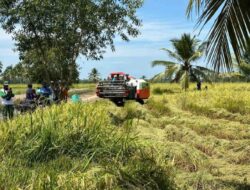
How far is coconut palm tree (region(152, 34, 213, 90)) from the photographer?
38.3m

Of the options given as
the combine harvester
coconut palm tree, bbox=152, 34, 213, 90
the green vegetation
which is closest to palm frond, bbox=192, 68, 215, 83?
coconut palm tree, bbox=152, 34, 213, 90

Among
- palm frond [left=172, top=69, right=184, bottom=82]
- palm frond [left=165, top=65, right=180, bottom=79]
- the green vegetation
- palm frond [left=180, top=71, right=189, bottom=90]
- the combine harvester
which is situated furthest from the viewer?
palm frond [left=172, top=69, right=184, bottom=82]

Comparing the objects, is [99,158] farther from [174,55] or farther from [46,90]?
[174,55]

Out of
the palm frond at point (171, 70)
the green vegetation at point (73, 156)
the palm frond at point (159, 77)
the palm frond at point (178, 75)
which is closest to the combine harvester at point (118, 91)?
the palm frond at point (159, 77)

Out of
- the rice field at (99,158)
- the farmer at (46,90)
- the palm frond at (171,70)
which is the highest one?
the palm frond at (171,70)

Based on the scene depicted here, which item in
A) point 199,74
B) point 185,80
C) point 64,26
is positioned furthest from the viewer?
point 199,74

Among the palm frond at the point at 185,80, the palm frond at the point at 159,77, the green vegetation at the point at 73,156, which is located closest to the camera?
the green vegetation at the point at 73,156

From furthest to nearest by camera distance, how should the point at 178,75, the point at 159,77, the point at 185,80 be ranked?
the point at 178,75 → the point at 159,77 → the point at 185,80

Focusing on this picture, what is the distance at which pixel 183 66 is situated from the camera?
39.5m

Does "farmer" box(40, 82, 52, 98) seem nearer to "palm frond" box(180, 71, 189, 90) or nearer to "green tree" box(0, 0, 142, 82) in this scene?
"green tree" box(0, 0, 142, 82)

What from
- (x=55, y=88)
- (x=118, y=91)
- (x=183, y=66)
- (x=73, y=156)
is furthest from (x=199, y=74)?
(x=73, y=156)

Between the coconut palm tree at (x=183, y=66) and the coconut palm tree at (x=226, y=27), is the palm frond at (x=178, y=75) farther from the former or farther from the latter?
the coconut palm tree at (x=226, y=27)

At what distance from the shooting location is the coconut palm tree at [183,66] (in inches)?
1510

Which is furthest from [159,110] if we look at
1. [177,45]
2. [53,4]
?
[177,45]
